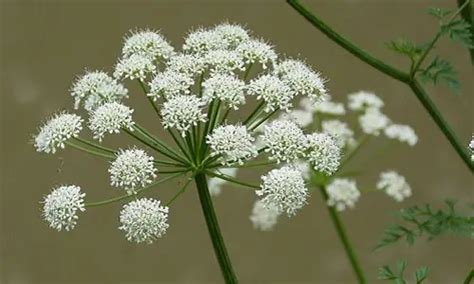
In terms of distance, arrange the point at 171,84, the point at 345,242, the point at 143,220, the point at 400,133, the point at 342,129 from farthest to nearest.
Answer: the point at 400,133
the point at 342,129
the point at 345,242
the point at 171,84
the point at 143,220

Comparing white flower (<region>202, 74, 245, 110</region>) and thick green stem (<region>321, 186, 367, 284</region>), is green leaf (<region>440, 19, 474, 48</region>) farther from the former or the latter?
thick green stem (<region>321, 186, 367, 284</region>)

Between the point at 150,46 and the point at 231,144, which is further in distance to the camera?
the point at 150,46

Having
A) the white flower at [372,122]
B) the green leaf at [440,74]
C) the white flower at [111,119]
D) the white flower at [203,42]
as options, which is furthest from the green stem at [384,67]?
the white flower at [372,122]

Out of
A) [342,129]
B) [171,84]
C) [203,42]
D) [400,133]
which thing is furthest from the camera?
[400,133]

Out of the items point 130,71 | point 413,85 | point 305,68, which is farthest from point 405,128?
point 130,71

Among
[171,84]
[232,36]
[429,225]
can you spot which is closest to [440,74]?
[429,225]

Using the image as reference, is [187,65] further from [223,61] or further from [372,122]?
[372,122]

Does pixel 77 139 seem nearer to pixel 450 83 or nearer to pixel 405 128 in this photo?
pixel 450 83
